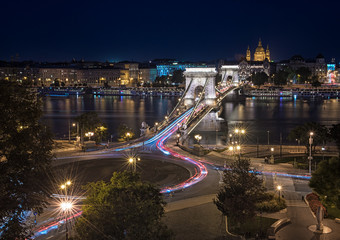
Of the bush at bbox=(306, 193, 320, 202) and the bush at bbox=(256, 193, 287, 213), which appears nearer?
the bush at bbox=(256, 193, 287, 213)

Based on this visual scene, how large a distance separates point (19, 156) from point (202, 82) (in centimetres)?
4570

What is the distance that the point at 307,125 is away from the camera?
2506 cm

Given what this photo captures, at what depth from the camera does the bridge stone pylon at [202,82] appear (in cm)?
5294

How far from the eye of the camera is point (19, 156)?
967 centimetres

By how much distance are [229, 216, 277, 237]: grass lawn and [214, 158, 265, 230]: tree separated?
0.40 metres

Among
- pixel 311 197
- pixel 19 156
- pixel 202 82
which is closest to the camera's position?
pixel 19 156

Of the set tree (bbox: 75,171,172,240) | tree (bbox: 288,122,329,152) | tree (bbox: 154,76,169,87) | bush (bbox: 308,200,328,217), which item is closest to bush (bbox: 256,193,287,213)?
bush (bbox: 308,200,328,217)

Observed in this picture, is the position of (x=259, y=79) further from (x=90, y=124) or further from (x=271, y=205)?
(x=271, y=205)

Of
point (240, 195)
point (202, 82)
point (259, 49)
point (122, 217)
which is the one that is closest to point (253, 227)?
point (240, 195)

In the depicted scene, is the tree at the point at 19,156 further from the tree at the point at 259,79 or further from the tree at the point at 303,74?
the tree at the point at 303,74

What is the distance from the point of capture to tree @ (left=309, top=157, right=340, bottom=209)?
10.8 metres

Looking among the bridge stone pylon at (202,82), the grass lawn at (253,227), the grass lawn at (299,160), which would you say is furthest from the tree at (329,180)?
the bridge stone pylon at (202,82)

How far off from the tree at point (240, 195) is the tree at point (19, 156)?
5.66m

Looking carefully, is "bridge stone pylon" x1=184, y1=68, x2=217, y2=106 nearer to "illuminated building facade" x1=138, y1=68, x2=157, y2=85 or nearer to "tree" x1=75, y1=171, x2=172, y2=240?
"tree" x1=75, y1=171, x2=172, y2=240
